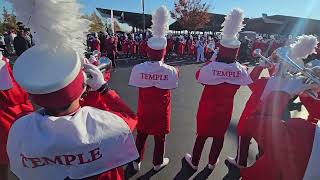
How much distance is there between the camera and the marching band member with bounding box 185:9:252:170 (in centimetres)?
411

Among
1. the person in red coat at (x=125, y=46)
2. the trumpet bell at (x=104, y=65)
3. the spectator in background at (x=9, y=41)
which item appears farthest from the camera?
the person in red coat at (x=125, y=46)

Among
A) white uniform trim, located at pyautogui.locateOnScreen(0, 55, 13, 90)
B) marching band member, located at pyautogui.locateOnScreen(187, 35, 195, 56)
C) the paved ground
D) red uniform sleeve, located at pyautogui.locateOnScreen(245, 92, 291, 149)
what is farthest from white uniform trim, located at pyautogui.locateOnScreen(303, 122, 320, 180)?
marching band member, located at pyautogui.locateOnScreen(187, 35, 195, 56)

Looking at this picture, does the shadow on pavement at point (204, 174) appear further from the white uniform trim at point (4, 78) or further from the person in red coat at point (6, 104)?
the white uniform trim at point (4, 78)

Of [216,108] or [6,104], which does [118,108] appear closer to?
[6,104]

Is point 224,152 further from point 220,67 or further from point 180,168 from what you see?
point 220,67

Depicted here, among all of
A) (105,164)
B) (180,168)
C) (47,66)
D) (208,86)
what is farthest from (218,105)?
(47,66)

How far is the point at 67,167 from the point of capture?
176cm

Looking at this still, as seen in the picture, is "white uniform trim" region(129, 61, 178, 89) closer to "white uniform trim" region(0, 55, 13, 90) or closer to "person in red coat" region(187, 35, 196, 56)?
"white uniform trim" region(0, 55, 13, 90)

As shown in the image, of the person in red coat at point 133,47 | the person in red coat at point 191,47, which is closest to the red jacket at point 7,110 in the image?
the person in red coat at point 133,47

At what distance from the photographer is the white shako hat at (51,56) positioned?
5.26 feet

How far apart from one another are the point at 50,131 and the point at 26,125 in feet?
0.47

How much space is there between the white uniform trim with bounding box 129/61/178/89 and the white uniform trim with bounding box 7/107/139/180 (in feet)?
7.48

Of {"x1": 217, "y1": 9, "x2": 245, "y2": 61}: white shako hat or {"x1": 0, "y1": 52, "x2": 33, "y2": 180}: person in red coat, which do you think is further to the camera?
{"x1": 217, "y1": 9, "x2": 245, "y2": 61}: white shako hat

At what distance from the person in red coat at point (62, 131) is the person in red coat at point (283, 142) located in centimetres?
76
